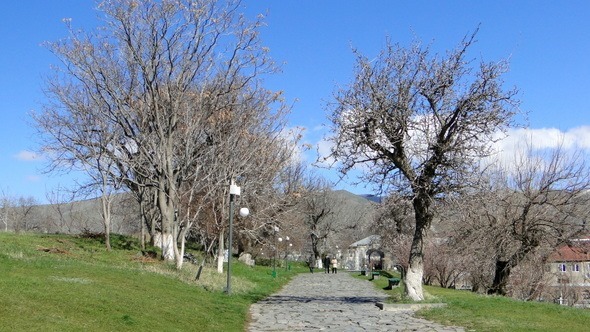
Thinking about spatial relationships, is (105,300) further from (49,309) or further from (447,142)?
(447,142)

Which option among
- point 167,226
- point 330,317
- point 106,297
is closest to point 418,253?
point 330,317

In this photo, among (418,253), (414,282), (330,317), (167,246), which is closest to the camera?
(330,317)

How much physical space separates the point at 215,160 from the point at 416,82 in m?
14.0

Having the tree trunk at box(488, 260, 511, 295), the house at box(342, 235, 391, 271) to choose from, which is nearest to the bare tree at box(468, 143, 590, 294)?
the tree trunk at box(488, 260, 511, 295)

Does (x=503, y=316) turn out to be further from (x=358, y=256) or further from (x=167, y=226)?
(x=358, y=256)

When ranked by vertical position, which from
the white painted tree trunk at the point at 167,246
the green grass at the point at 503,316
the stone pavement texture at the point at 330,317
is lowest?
the stone pavement texture at the point at 330,317

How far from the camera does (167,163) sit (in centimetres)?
2755

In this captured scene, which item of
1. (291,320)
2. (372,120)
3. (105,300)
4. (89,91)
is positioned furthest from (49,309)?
(89,91)

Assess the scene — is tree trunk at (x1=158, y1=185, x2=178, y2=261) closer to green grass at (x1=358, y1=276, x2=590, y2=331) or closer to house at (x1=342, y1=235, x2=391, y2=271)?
green grass at (x1=358, y1=276, x2=590, y2=331)

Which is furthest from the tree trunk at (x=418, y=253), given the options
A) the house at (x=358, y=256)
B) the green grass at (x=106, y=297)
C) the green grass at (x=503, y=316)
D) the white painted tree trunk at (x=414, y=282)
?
the house at (x=358, y=256)

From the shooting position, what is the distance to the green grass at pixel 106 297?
1020 centimetres

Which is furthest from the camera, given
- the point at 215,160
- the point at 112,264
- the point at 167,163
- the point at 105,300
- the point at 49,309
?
the point at 215,160

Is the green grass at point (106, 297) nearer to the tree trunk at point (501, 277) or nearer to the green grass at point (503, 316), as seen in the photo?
the green grass at point (503, 316)

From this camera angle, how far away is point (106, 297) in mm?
13070
